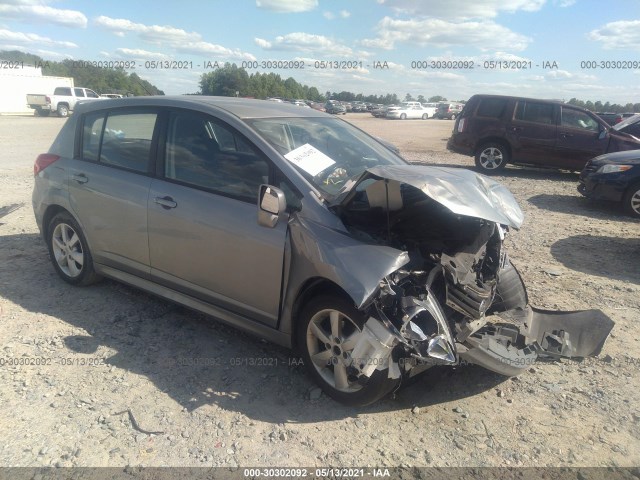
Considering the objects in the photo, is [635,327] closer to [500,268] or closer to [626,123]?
[500,268]

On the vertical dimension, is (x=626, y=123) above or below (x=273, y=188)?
above

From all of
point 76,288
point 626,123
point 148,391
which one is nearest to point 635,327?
point 148,391

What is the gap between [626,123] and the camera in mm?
12273

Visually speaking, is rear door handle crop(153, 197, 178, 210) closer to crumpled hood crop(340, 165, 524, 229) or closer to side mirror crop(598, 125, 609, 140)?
crumpled hood crop(340, 165, 524, 229)

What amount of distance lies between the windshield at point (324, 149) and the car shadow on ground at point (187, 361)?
1352mm

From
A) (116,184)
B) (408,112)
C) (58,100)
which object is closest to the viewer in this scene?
(116,184)

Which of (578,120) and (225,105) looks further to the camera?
(578,120)

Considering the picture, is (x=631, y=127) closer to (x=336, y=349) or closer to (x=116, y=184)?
(x=336, y=349)

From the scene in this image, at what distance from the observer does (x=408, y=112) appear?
5162 cm

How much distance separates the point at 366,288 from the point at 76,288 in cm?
337

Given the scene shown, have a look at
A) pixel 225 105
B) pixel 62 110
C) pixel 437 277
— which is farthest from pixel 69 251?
pixel 62 110

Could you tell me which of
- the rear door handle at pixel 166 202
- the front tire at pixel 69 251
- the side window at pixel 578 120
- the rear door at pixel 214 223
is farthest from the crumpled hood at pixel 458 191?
the side window at pixel 578 120

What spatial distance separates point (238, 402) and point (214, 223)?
1228 mm

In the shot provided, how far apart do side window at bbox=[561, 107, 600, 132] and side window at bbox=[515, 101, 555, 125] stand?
307mm
